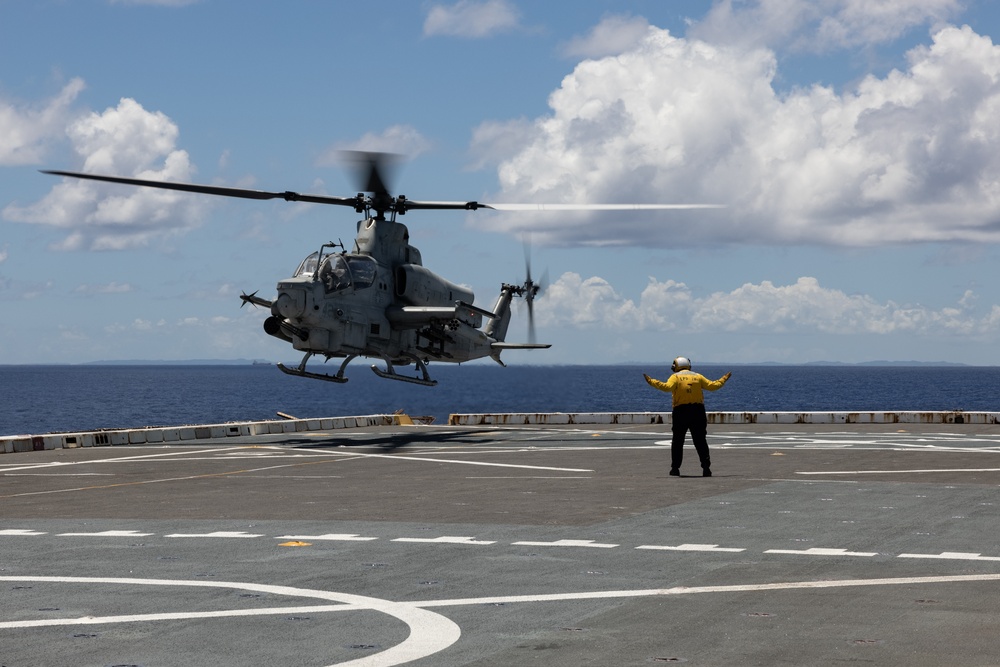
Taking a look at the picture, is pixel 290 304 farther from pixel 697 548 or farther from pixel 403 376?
pixel 697 548

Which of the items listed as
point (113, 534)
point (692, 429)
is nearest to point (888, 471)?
point (692, 429)

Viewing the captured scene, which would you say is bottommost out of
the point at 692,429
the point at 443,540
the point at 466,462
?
the point at 443,540

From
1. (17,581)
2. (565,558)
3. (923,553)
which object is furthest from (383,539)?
(923,553)

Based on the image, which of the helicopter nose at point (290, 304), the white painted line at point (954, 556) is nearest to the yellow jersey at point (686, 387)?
the white painted line at point (954, 556)

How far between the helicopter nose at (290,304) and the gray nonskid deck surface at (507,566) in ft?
28.8

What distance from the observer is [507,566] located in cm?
1157

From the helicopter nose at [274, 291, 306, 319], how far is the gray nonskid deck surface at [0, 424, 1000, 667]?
345 inches

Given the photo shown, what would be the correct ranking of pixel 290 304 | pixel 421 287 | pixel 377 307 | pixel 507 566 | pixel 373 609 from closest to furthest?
pixel 373 609, pixel 507 566, pixel 290 304, pixel 377 307, pixel 421 287

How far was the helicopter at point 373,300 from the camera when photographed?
108 ft

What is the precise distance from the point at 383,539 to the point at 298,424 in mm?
27047

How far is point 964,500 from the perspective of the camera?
17016mm

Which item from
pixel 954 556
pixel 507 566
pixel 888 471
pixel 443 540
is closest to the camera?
pixel 507 566

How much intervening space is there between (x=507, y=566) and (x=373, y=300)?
78.4 feet

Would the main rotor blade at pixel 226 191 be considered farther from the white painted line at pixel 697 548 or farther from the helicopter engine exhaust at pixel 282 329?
the white painted line at pixel 697 548
